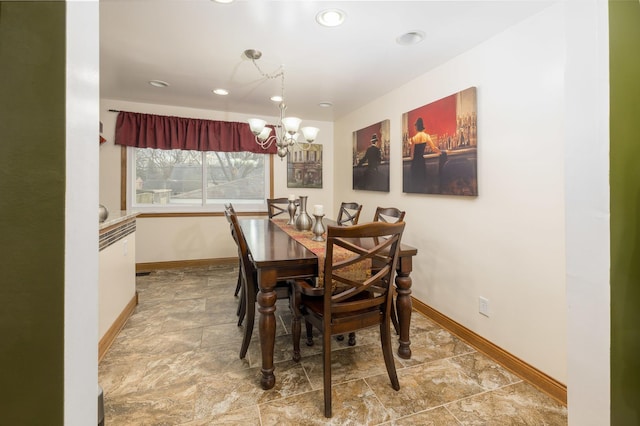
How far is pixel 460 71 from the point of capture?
230cm

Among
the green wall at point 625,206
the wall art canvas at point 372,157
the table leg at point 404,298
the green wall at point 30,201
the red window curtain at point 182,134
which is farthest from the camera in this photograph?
the red window curtain at point 182,134

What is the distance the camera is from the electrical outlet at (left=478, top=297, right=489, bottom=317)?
210 centimetres

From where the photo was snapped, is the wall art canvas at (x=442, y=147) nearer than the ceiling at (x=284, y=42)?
No

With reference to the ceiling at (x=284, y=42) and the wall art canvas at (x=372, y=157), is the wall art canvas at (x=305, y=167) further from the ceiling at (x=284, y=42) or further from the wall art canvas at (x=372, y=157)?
the ceiling at (x=284, y=42)

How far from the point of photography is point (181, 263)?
411cm

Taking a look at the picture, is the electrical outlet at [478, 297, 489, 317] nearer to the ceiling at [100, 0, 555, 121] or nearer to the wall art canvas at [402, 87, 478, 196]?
the wall art canvas at [402, 87, 478, 196]

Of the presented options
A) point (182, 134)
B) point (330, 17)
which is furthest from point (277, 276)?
point (182, 134)

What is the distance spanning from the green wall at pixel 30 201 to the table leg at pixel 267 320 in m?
1.15

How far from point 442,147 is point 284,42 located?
1.54 meters

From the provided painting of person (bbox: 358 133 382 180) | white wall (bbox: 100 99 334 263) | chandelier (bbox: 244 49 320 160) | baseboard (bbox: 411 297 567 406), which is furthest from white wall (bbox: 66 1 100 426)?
white wall (bbox: 100 99 334 263)

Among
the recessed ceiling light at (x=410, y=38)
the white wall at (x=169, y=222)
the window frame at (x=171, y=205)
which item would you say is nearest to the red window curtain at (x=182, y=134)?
the white wall at (x=169, y=222)

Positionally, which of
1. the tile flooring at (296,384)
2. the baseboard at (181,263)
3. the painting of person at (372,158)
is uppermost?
the painting of person at (372,158)

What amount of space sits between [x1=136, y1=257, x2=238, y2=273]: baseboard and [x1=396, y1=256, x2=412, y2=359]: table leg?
9.83 feet

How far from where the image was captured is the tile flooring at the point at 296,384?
1.47m
